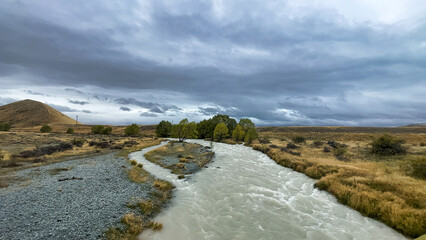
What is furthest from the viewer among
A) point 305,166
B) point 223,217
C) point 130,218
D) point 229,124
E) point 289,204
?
point 229,124

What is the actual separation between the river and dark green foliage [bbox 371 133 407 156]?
2452 cm

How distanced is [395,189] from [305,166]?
1255 centimetres

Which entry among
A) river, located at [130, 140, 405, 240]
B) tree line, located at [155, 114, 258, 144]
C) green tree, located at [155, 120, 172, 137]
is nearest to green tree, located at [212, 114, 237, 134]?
tree line, located at [155, 114, 258, 144]

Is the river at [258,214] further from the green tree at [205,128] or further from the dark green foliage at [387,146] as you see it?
the green tree at [205,128]

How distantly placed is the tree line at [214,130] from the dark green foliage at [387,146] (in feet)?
147

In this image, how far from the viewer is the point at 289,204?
17.3 metres

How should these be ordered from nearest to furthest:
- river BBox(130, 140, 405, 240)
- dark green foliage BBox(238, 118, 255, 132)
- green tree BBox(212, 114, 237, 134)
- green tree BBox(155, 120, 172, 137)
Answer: river BBox(130, 140, 405, 240), dark green foliage BBox(238, 118, 255, 132), green tree BBox(212, 114, 237, 134), green tree BBox(155, 120, 172, 137)

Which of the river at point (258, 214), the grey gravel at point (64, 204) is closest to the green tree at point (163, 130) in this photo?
the grey gravel at point (64, 204)

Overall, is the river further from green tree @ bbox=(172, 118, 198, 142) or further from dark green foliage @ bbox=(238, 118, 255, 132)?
dark green foliage @ bbox=(238, 118, 255, 132)

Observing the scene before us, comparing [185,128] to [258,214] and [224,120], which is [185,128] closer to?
[224,120]

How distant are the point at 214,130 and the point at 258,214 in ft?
249

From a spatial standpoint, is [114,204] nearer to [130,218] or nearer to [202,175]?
[130,218]

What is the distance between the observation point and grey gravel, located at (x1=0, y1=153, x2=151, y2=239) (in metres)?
10.8

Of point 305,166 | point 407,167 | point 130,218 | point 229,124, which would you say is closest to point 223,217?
point 130,218
